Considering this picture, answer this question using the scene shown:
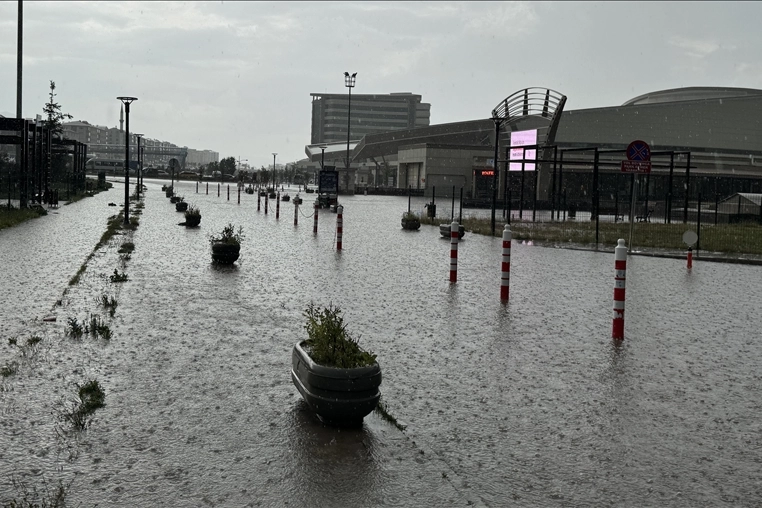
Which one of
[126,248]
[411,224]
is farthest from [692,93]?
[126,248]

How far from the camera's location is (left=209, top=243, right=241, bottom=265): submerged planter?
17.9m

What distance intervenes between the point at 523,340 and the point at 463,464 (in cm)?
489

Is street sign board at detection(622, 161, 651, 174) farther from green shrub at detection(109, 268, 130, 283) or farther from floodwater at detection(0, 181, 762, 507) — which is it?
green shrub at detection(109, 268, 130, 283)

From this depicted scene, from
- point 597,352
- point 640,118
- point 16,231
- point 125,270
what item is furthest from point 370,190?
point 597,352

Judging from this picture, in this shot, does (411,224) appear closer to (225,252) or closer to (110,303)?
(225,252)

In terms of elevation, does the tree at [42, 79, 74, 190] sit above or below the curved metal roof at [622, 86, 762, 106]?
below

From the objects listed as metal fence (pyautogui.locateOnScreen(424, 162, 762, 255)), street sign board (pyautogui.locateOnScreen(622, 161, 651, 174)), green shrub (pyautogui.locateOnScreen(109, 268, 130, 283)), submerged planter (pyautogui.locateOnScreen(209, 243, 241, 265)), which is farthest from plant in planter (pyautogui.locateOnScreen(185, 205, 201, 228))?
street sign board (pyautogui.locateOnScreen(622, 161, 651, 174))

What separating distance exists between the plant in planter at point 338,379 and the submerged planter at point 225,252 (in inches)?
454

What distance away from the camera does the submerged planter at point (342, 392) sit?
6262 millimetres

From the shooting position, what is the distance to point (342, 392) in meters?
6.28

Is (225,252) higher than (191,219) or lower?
lower

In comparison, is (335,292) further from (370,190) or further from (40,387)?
(370,190)

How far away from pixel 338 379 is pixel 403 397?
1389 mm

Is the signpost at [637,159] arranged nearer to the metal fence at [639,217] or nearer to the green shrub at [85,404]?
the metal fence at [639,217]
